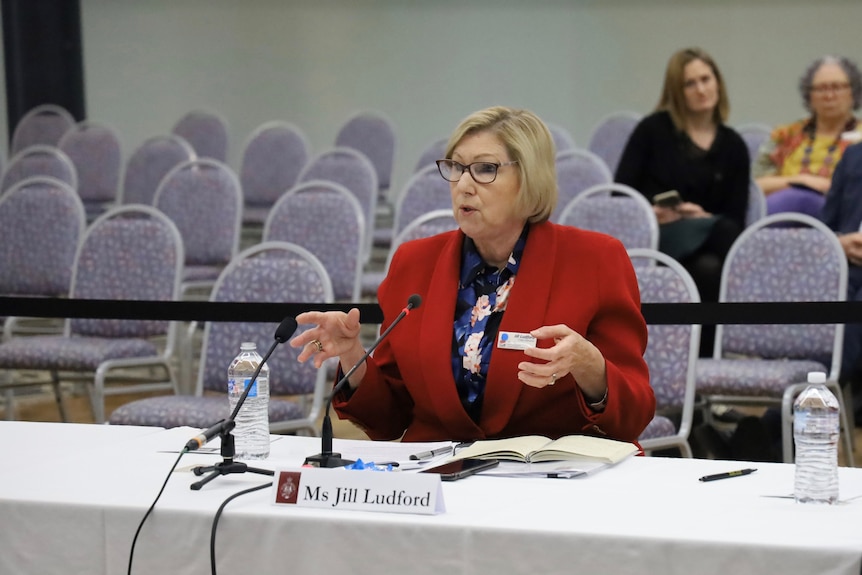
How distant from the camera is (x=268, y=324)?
3555mm

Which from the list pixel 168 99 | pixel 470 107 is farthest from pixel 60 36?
pixel 470 107

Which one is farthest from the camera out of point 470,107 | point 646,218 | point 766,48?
point 470,107

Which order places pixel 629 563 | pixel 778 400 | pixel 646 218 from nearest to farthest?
pixel 629 563
pixel 778 400
pixel 646 218

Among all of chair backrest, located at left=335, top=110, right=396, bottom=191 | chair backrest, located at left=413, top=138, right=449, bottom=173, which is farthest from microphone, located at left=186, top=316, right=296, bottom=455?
chair backrest, located at left=335, top=110, right=396, bottom=191

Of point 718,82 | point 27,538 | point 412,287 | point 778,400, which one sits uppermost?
point 718,82

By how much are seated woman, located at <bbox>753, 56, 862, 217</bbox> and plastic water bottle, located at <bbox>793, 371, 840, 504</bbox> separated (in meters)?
3.36

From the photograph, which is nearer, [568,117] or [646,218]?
[646,218]

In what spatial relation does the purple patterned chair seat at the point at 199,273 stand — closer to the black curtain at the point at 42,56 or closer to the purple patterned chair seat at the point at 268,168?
the purple patterned chair seat at the point at 268,168

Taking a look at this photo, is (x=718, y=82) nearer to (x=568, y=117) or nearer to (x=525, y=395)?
(x=525, y=395)

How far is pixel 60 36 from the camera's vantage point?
886cm

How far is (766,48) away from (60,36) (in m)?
5.15

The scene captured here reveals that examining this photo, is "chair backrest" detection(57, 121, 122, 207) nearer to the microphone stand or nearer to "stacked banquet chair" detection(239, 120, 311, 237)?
"stacked banquet chair" detection(239, 120, 311, 237)

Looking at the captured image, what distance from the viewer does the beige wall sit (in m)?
8.09

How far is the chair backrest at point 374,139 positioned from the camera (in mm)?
7441
